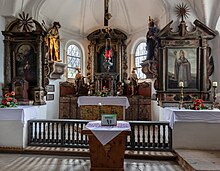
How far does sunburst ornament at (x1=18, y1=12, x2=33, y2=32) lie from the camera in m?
7.01

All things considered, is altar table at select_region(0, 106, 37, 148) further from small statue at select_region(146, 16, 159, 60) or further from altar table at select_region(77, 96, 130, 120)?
small statue at select_region(146, 16, 159, 60)

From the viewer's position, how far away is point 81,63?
10109 mm

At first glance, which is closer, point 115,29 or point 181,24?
point 181,24

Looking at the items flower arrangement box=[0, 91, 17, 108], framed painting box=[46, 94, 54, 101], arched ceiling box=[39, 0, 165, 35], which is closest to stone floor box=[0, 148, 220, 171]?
flower arrangement box=[0, 91, 17, 108]

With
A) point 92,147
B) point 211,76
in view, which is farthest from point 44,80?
point 211,76

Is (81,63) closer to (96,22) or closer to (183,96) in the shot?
(96,22)

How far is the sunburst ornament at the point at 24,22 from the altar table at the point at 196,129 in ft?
15.7

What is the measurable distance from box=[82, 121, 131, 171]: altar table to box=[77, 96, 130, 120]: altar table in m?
3.62

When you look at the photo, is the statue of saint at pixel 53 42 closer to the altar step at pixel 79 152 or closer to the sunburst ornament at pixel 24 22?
the sunburst ornament at pixel 24 22

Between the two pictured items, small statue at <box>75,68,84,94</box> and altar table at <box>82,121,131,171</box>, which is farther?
small statue at <box>75,68,84,94</box>

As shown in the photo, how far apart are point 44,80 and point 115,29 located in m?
3.96

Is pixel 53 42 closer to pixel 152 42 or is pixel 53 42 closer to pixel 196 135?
pixel 152 42

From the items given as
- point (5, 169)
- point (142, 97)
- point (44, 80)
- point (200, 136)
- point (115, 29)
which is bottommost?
point (5, 169)

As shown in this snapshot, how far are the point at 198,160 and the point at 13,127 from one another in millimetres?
4087
